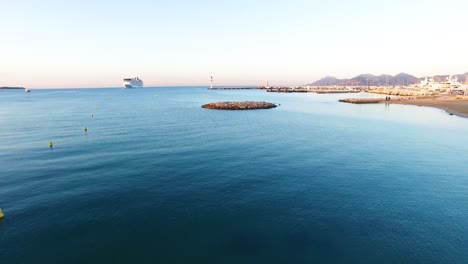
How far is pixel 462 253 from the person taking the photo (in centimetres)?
1720

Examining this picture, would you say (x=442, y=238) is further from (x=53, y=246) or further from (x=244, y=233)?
(x=53, y=246)

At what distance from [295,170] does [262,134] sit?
24458 millimetres

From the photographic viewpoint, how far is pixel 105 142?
4769 centimetres

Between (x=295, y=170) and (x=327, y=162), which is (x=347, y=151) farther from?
(x=295, y=170)

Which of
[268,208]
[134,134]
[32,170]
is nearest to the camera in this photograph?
[268,208]

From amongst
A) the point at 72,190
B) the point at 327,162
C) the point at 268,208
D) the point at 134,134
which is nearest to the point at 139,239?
the point at 268,208

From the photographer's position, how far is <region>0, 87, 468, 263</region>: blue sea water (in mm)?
17406

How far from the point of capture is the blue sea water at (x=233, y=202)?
1741cm

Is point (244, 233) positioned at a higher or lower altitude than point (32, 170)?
lower

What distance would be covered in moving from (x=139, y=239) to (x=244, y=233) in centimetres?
803

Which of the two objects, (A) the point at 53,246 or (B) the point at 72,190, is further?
(B) the point at 72,190

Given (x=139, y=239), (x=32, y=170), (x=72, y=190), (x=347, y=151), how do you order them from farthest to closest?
(x=347, y=151), (x=32, y=170), (x=72, y=190), (x=139, y=239)

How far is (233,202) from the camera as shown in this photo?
79.0 ft

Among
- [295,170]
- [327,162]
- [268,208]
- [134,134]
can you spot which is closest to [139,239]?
[268,208]
